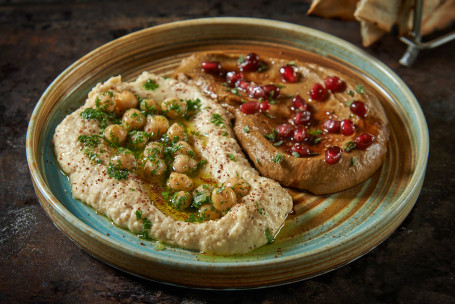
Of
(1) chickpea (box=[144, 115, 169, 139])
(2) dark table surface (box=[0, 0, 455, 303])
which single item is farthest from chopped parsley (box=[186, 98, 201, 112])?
(2) dark table surface (box=[0, 0, 455, 303])

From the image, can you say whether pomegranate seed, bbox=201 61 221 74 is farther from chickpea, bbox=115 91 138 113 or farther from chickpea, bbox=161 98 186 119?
chickpea, bbox=115 91 138 113

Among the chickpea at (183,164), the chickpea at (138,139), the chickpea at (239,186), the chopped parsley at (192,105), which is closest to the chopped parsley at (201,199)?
the chickpea at (239,186)

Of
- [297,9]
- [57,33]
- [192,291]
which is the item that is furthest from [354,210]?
[57,33]

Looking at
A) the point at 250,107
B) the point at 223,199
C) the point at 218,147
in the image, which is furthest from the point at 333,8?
the point at 223,199

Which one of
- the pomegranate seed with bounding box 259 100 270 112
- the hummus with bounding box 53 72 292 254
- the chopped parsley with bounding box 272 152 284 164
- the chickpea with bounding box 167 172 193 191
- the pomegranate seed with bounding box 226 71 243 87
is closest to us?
the hummus with bounding box 53 72 292 254

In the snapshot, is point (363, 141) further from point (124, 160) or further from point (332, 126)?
point (124, 160)
